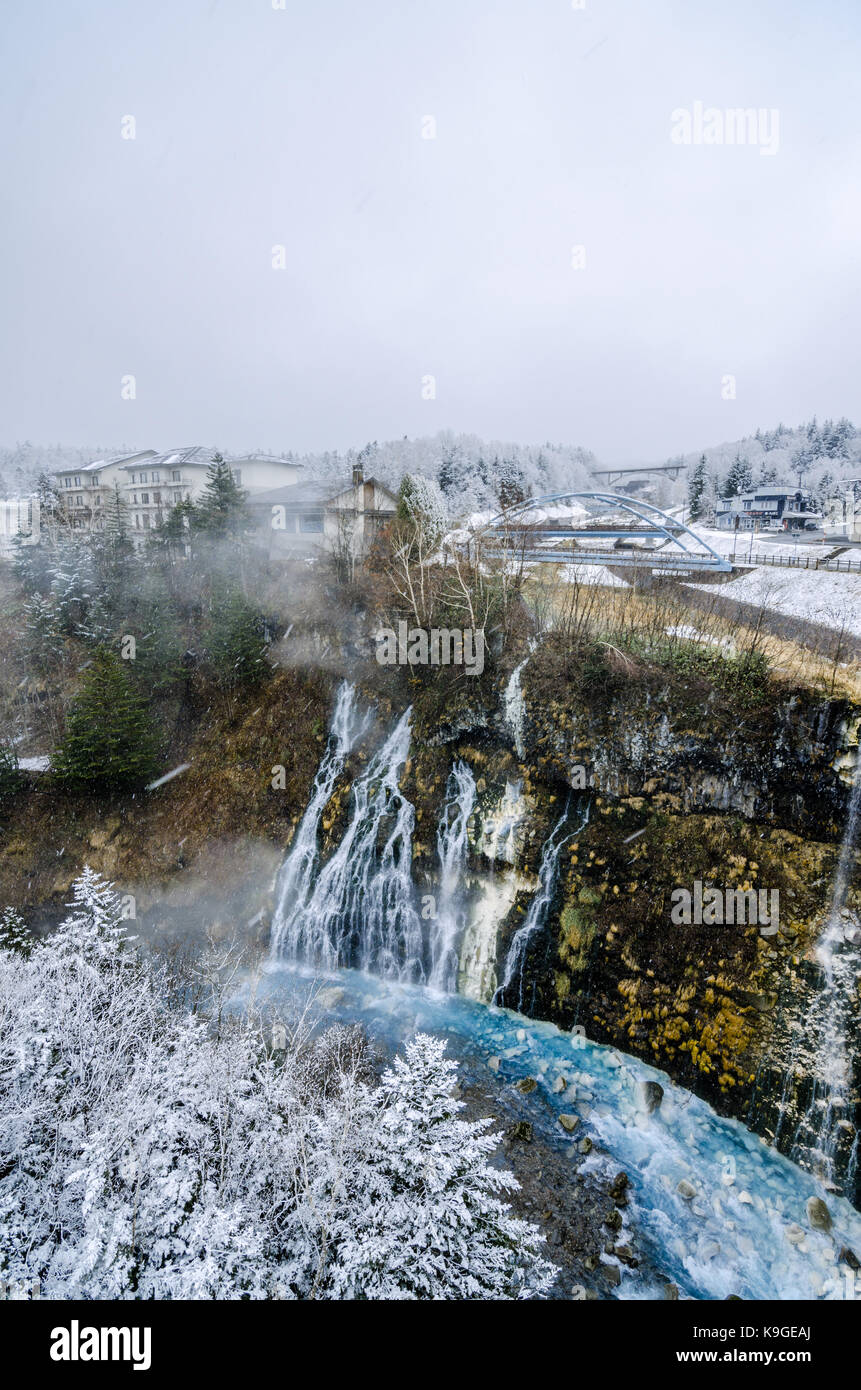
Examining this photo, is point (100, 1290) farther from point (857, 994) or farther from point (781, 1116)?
point (857, 994)

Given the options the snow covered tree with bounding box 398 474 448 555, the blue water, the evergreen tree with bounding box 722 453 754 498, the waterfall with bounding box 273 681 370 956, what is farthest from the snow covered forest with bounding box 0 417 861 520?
the blue water

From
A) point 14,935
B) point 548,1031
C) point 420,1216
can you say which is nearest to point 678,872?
point 548,1031

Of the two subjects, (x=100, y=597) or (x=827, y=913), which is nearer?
(x=827, y=913)

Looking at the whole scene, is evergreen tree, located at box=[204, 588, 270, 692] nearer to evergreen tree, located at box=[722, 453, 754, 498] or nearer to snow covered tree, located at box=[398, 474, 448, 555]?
snow covered tree, located at box=[398, 474, 448, 555]

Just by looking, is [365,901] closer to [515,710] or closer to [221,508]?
[515,710]

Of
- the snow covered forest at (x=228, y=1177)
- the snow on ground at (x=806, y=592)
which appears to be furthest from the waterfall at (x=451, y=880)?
the snow on ground at (x=806, y=592)

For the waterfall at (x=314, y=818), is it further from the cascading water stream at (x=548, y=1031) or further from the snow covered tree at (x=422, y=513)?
the snow covered tree at (x=422, y=513)
